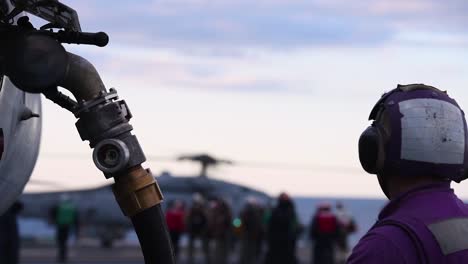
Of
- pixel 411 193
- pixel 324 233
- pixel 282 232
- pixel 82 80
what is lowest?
pixel 324 233

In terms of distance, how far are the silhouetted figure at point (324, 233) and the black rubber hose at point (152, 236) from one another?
2231cm

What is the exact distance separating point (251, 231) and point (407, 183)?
26.3m

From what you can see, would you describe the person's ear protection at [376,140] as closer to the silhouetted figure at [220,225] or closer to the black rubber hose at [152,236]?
the black rubber hose at [152,236]

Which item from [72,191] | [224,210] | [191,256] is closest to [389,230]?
[224,210]

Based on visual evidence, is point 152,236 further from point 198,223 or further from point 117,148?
point 198,223

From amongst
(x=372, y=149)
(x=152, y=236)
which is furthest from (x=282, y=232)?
(x=372, y=149)

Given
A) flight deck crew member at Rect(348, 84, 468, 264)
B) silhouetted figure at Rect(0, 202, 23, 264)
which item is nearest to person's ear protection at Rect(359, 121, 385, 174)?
flight deck crew member at Rect(348, 84, 468, 264)

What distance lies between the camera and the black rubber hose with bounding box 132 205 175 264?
387 cm

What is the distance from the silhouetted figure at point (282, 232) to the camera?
2339 cm

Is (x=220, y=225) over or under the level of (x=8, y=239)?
under

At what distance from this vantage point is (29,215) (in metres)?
50.2

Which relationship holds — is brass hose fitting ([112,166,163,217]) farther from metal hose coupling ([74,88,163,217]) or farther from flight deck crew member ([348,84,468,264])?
flight deck crew member ([348,84,468,264])

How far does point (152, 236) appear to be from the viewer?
3875 millimetres

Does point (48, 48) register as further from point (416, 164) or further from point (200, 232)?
point (200, 232)
